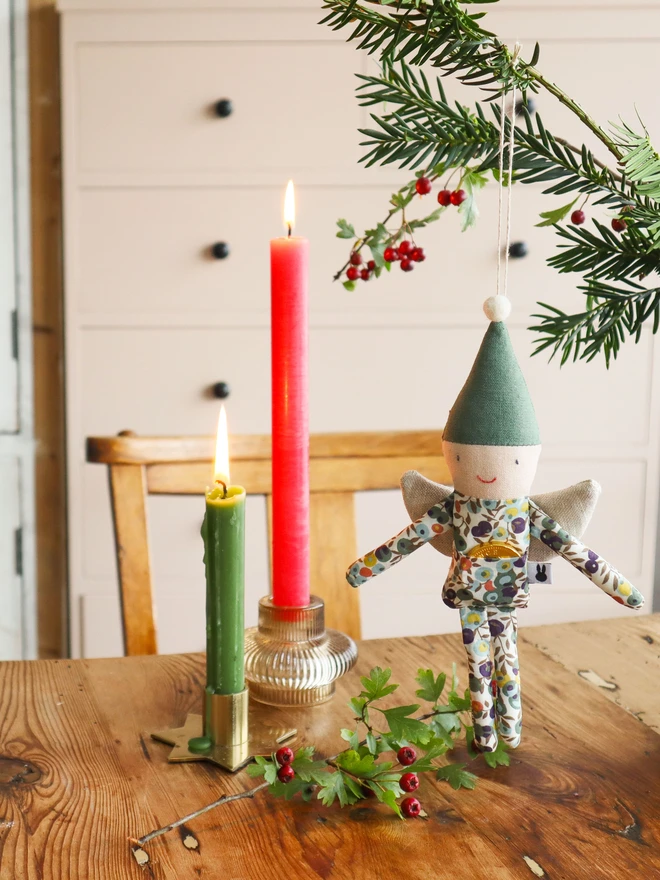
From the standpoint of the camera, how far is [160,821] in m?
0.46

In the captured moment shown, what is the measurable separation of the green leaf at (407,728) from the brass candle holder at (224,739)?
9 cm

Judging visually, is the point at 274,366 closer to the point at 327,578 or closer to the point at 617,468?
the point at 327,578

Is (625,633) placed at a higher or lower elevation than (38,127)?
lower

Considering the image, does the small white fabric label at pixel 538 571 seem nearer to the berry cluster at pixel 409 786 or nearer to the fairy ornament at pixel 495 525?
the fairy ornament at pixel 495 525

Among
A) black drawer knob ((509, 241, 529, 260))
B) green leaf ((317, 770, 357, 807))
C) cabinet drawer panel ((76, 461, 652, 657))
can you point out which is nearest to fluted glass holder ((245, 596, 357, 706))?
green leaf ((317, 770, 357, 807))

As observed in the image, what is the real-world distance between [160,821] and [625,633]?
464 mm

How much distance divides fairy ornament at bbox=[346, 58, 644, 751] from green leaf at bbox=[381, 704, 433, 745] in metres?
0.04

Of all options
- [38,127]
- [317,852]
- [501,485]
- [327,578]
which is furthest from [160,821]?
[38,127]

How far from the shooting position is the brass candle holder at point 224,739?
1.69 feet

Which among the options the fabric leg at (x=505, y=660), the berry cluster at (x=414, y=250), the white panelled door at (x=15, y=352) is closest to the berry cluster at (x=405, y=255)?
the berry cluster at (x=414, y=250)

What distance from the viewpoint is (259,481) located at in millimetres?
1021

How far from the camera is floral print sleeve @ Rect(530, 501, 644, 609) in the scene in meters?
0.51

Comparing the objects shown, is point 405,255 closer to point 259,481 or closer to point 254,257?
point 259,481

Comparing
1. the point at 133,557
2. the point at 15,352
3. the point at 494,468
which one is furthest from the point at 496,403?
the point at 15,352
